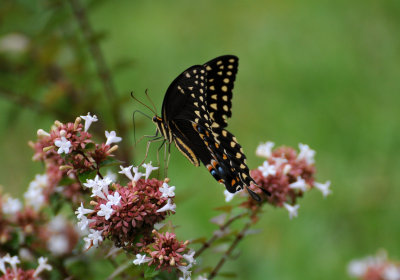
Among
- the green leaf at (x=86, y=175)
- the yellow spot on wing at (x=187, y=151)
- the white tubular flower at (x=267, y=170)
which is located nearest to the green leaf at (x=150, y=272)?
the green leaf at (x=86, y=175)

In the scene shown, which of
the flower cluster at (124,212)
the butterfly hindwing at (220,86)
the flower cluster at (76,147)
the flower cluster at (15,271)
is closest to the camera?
the flower cluster at (124,212)

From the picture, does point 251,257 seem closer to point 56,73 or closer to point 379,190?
point 379,190

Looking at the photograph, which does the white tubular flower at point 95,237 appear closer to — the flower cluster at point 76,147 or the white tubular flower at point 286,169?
the flower cluster at point 76,147

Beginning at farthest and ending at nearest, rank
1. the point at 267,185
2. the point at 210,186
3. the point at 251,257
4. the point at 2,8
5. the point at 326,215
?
1. the point at 210,186
2. the point at 326,215
3. the point at 251,257
4. the point at 2,8
5. the point at 267,185

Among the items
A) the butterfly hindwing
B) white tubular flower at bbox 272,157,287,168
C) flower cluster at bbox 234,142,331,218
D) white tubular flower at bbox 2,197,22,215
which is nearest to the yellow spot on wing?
the butterfly hindwing

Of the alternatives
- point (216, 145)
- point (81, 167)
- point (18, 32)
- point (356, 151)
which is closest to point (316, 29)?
point (356, 151)

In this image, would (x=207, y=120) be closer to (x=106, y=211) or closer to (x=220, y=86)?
(x=220, y=86)
